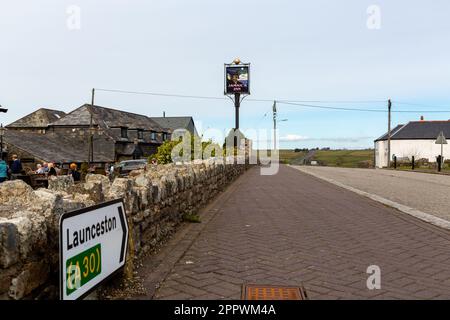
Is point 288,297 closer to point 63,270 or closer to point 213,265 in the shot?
point 213,265

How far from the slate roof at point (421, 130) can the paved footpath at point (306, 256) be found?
58838 millimetres

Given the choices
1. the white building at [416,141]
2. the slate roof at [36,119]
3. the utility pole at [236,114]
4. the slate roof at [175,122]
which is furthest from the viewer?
the slate roof at [175,122]

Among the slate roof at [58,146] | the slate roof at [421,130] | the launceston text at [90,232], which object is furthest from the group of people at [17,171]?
the slate roof at [421,130]

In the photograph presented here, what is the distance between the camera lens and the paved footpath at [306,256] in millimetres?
4254


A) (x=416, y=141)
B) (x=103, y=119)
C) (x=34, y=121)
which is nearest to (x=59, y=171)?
(x=103, y=119)

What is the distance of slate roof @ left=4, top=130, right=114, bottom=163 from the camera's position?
4099 cm

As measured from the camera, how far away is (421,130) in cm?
6291

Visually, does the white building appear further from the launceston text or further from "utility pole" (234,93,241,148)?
the launceston text

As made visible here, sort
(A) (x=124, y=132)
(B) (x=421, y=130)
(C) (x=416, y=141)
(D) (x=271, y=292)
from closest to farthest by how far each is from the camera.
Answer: (D) (x=271, y=292) < (A) (x=124, y=132) < (C) (x=416, y=141) < (B) (x=421, y=130)

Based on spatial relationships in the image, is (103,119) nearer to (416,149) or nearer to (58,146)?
(58,146)

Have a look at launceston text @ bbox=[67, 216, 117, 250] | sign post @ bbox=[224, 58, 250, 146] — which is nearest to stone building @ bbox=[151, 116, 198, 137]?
sign post @ bbox=[224, 58, 250, 146]

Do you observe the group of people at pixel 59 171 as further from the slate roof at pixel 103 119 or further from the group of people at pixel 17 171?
the slate roof at pixel 103 119

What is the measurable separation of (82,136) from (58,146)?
7.43 metres

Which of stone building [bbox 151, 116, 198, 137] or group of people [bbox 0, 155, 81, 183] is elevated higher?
stone building [bbox 151, 116, 198, 137]
